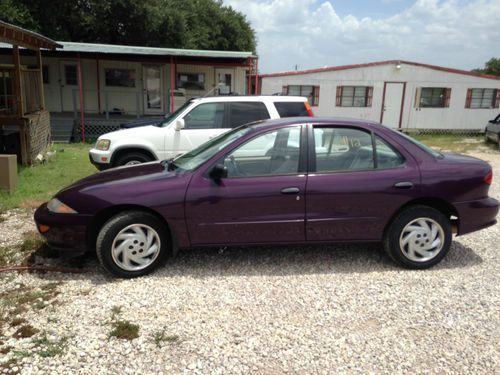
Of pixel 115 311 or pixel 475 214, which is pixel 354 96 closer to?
pixel 475 214

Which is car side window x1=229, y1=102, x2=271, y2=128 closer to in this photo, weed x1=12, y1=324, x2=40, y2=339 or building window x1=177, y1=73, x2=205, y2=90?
weed x1=12, y1=324, x2=40, y2=339

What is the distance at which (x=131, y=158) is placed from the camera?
798cm

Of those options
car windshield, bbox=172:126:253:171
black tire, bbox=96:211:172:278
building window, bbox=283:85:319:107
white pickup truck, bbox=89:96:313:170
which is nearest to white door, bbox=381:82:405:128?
building window, bbox=283:85:319:107

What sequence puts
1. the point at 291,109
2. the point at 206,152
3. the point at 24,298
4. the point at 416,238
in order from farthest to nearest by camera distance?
the point at 291,109, the point at 206,152, the point at 416,238, the point at 24,298

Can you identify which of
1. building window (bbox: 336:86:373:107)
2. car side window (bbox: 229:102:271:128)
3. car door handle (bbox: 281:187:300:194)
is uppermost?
building window (bbox: 336:86:373:107)

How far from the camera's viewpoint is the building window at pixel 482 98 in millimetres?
20688

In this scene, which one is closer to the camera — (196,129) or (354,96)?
(196,129)

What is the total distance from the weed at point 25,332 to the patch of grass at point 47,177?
365 cm

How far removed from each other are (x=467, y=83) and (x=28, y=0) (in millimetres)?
20891

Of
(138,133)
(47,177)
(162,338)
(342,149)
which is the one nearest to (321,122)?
(342,149)

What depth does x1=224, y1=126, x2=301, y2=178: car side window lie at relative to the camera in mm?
4258

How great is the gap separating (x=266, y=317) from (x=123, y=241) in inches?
60.6

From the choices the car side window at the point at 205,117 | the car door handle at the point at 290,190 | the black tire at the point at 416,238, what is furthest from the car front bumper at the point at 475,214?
the car side window at the point at 205,117

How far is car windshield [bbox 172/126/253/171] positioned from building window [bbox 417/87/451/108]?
59.0ft
